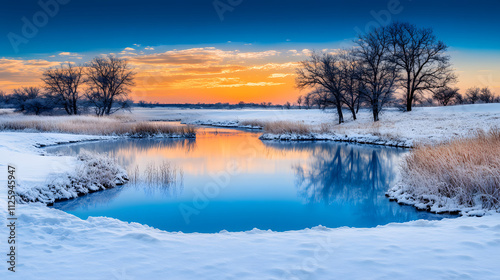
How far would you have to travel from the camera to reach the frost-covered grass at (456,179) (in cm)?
716

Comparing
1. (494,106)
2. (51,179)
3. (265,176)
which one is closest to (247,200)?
(265,176)

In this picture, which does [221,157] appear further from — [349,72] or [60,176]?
[349,72]

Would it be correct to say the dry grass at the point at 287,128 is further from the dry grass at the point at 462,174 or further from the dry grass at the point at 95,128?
the dry grass at the point at 462,174

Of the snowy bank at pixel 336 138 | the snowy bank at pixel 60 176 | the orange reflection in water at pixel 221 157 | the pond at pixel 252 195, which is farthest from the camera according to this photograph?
the snowy bank at pixel 336 138

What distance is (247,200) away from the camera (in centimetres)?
989

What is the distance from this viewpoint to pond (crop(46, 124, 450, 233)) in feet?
26.2

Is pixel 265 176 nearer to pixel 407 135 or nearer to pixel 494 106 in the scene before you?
pixel 407 135

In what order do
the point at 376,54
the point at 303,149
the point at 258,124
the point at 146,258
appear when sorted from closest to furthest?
the point at 146,258 < the point at 303,149 < the point at 376,54 < the point at 258,124

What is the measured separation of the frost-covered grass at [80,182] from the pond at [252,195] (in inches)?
12.7

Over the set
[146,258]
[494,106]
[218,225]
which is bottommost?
[218,225]

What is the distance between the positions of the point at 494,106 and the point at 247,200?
31.8 meters

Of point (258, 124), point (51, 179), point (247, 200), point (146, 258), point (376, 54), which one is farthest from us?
point (258, 124)

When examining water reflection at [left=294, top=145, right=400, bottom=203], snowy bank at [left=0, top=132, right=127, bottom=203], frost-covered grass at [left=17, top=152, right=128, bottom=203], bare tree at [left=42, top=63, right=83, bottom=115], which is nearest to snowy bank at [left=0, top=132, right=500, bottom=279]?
frost-covered grass at [left=17, top=152, right=128, bottom=203]

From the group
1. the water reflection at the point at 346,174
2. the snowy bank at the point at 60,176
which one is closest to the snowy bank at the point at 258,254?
the snowy bank at the point at 60,176
